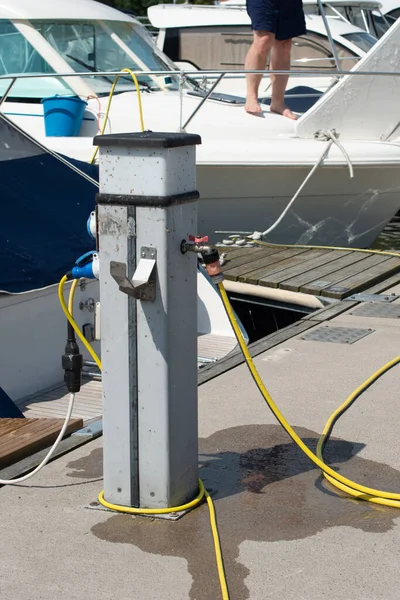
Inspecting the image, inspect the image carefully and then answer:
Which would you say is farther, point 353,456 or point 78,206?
point 78,206

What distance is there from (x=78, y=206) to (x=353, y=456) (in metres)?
3.09

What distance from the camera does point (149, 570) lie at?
2.81 metres

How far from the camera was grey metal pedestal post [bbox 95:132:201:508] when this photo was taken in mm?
2969

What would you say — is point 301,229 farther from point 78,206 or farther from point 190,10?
point 190,10

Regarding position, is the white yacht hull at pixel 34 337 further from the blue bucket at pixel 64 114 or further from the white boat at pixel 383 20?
the white boat at pixel 383 20

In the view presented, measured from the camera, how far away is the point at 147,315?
302 centimetres

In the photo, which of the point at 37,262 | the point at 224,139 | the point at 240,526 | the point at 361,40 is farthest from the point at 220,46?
the point at 240,526

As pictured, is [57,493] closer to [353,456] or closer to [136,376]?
[136,376]

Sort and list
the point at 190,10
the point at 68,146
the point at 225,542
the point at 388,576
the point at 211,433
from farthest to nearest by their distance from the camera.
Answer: the point at 190,10
the point at 68,146
the point at 211,433
the point at 225,542
the point at 388,576

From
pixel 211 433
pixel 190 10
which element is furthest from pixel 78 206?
pixel 190 10

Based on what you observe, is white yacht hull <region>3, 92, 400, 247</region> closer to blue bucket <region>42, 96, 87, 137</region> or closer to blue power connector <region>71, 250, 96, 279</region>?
blue bucket <region>42, 96, 87, 137</region>

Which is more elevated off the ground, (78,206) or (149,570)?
(78,206)

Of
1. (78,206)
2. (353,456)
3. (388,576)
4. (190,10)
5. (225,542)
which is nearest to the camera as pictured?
(388,576)

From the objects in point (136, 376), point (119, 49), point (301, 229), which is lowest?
point (301, 229)
